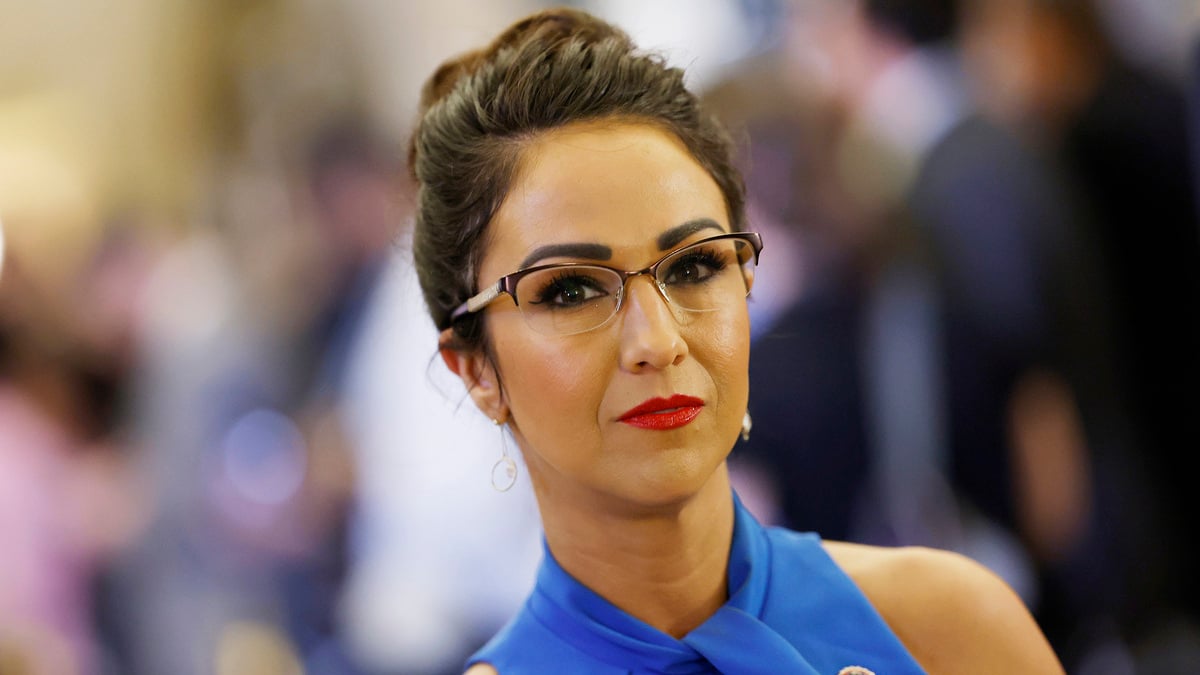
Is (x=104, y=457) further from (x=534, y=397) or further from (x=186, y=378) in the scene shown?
(x=534, y=397)

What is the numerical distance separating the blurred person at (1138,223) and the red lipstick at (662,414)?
6.60 feet

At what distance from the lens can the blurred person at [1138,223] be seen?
3.15 m

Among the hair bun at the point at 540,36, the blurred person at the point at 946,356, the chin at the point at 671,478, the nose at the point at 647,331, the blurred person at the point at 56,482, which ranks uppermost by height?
the hair bun at the point at 540,36

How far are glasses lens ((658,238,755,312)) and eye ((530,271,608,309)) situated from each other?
9cm

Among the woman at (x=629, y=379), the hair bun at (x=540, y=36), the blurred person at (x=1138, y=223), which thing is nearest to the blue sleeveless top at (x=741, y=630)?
the woman at (x=629, y=379)

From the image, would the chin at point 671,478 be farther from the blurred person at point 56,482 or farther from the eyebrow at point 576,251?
the blurred person at point 56,482

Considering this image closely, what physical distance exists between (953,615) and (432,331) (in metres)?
2.57

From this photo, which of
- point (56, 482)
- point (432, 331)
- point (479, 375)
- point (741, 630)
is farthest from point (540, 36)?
point (56, 482)

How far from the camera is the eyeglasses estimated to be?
1.62 metres

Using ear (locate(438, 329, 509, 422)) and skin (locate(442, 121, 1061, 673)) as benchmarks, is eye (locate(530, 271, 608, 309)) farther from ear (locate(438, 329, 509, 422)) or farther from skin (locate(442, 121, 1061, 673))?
ear (locate(438, 329, 509, 422))

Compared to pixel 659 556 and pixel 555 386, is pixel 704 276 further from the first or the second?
pixel 659 556

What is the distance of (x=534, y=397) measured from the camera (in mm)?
1659

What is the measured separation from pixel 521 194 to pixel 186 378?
3080 millimetres

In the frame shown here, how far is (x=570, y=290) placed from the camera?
1.65 m
